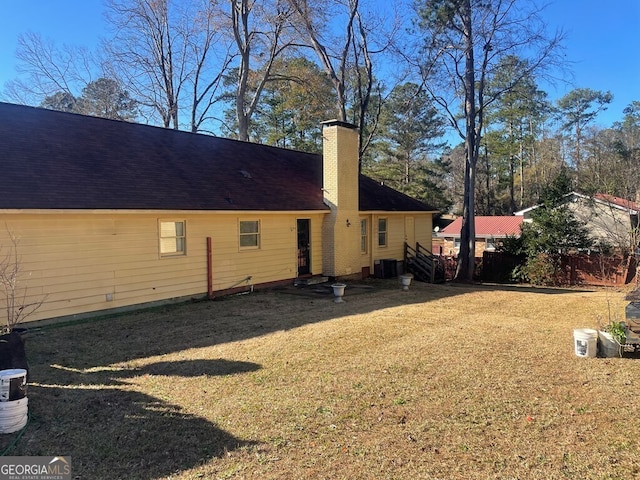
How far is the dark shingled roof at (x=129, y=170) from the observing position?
9.26 metres

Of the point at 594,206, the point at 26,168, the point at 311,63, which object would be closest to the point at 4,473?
the point at 26,168

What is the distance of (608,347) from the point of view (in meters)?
6.72

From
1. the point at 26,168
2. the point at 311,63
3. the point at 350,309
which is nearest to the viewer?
the point at 26,168

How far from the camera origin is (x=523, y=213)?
30.9 m

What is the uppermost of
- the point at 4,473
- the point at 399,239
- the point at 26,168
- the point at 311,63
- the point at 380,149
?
the point at 311,63

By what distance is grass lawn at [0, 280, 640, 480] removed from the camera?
3729 millimetres

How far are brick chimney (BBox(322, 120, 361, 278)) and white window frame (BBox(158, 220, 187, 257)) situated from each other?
584 centimetres

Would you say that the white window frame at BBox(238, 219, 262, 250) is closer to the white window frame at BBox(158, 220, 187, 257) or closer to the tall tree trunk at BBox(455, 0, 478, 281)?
the white window frame at BBox(158, 220, 187, 257)

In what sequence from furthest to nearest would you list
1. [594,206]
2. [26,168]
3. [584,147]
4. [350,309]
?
[584,147] < [594,206] < [350,309] < [26,168]

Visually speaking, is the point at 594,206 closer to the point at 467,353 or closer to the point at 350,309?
the point at 350,309

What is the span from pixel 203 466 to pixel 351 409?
1.70 metres

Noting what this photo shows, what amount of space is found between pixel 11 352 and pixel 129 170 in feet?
22.5

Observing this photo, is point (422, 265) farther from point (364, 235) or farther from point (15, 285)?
point (15, 285)

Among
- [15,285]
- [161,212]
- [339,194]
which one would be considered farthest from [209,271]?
[339,194]
